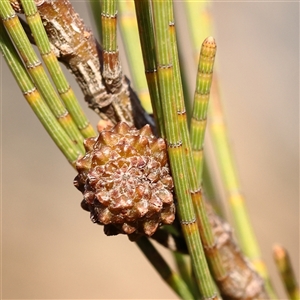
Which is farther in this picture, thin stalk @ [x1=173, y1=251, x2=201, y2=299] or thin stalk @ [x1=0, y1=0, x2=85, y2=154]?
thin stalk @ [x1=173, y1=251, x2=201, y2=299]

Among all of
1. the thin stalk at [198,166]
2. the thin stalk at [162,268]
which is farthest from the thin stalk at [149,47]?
the thin stalk at [162,268]

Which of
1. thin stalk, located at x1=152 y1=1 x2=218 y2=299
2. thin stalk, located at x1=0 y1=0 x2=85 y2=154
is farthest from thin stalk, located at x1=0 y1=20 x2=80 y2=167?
thin stalk, located at x1=152 y1=1 x2=218 y2=299

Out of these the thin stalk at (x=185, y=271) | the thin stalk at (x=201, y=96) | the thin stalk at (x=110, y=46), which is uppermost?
the thin stalk at (x=110, y=46)

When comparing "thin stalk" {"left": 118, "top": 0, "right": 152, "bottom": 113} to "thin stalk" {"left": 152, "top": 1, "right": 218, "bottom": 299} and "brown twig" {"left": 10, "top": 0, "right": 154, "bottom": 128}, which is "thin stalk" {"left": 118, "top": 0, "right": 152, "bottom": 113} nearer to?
"brown twig" {"left": 10, "top": 0, "right": 154, "bottom": 128}

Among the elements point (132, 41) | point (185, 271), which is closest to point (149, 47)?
point (132, 41)

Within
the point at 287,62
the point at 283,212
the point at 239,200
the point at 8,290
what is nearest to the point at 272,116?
the point at 287,62

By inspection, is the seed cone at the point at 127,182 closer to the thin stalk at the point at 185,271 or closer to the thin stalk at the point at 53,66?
the thin stalk at the point at 53,66
